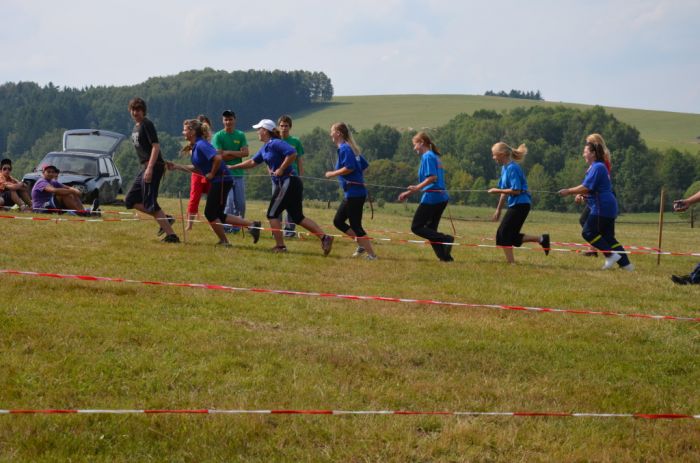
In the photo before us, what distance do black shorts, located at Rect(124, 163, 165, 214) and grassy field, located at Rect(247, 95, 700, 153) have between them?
7823 cm

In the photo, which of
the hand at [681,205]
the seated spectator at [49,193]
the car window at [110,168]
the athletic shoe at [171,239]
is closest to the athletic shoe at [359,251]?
the athletic shoe at [171,239]

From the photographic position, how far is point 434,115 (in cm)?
11125

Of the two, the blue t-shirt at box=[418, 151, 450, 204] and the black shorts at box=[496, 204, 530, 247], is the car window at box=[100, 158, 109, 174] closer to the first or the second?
the blue t-shirt at box=[418, 151, 450, 204]

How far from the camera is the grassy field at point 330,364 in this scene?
5.23 metres

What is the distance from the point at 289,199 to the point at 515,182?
3035mm

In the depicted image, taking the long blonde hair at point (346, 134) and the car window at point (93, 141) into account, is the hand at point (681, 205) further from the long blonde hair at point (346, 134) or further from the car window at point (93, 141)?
the car window at point (93, 141)

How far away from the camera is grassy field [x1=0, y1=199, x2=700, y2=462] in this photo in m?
5.23

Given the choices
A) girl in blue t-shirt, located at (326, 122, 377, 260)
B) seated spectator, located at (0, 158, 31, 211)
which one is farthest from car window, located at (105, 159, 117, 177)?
girl in blue t-shirt, located at (326, 122, 377, 260)

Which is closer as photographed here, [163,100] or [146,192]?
[146,192]

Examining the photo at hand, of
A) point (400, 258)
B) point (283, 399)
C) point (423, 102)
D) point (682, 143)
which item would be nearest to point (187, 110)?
point (423, 102)

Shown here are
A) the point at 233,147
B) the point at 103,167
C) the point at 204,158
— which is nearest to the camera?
the point at 204,158

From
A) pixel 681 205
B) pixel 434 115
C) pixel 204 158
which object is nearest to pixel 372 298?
pixel 681 205

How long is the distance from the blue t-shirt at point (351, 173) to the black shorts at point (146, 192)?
2482 mm

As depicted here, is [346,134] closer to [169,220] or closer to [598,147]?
[169,220]
